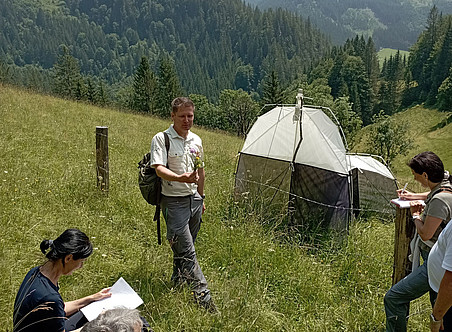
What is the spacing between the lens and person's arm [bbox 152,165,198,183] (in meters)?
3.45

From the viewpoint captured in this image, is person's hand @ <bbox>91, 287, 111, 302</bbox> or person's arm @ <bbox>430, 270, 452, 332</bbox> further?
person's hand @ <bbox>91, 287, 111, 302</bbox>

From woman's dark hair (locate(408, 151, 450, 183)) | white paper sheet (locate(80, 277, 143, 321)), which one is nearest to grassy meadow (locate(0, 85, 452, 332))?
white paper sheet (locate(80, 277, 143, 321))

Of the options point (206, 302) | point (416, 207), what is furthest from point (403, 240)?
point (206, 302)

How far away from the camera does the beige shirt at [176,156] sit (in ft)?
12.1

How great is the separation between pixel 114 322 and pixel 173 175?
5.79 feet

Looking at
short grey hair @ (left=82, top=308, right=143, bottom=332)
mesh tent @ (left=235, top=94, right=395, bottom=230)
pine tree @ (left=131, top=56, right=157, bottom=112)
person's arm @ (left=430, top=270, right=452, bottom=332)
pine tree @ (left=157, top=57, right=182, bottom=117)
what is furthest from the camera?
pine tree @ (left=157, top=57, right=182, bottom=117)

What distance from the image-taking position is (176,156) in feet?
12.3

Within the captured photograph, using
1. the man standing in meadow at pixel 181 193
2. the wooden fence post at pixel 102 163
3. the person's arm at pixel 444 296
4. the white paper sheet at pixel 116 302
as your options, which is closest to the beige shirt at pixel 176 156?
the man standing in meadow at pixel 181 193

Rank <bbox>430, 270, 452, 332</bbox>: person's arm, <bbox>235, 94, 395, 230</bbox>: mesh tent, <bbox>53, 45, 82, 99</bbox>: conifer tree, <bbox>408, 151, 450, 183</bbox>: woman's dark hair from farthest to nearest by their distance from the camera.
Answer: <bbox>53, 45, 82, 99</bbox>: conifer tree, <bbox>235, 94, 395, 230</bbox>: mesh tent, <bbox>408, 151, 450, 183</bbox>: woman's dark hair, <bbox>430, 270, 452, 332</bbox>: person's arm

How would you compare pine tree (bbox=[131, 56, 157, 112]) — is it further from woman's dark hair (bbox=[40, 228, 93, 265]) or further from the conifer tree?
woman's dark hair (bbox=[40, 228, 93, 265])

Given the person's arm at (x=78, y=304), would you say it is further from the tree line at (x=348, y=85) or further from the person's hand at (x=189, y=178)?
the tree line at (x=348, y=85)

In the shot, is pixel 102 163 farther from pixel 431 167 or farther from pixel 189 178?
pixel 431 167

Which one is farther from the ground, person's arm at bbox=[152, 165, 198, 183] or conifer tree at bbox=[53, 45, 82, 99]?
person's arm at bbox=[152, 165, 198, 183]

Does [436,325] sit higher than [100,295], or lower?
higher
